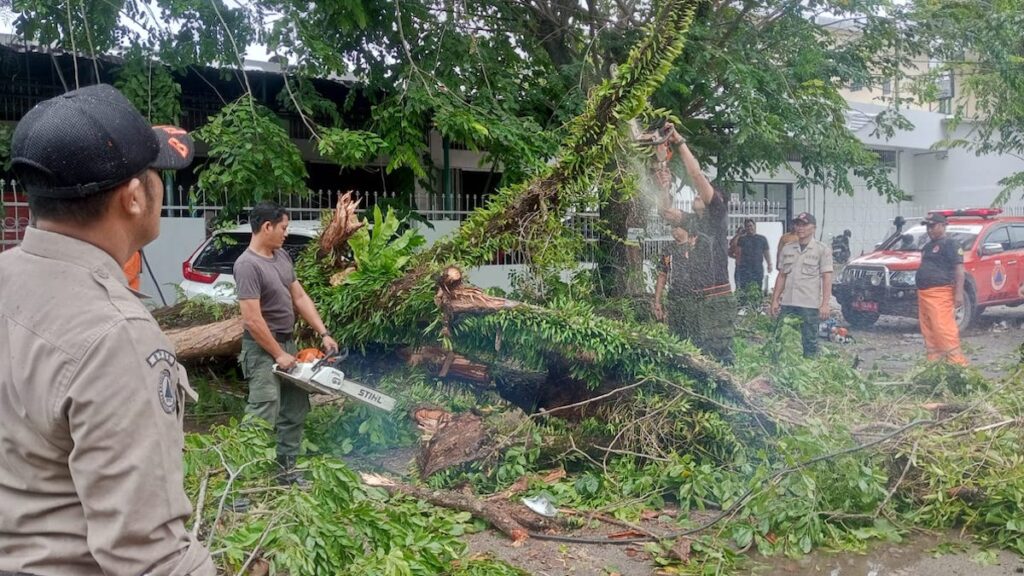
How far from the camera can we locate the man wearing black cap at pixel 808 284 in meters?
9.09

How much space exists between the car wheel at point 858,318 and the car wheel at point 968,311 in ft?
3.65

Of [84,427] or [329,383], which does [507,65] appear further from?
[84,427]

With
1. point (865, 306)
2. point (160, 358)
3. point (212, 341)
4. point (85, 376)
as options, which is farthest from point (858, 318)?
point (85, 376)

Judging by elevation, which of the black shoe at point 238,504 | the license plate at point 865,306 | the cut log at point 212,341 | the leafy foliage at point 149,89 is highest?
the leafy foliage at point 149,89

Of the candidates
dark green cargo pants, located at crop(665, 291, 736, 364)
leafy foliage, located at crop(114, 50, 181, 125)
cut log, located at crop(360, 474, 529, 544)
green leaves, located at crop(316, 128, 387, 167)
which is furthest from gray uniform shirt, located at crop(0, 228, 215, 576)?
leafy foliage, located at crop(114, 50, 181, 125)

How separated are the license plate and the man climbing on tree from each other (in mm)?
6876

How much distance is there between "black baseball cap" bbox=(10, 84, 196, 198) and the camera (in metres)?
1.52

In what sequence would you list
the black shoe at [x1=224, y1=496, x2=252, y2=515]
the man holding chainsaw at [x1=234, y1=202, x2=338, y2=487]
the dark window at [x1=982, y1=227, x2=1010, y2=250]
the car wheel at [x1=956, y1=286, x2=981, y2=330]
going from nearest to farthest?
the black shoe at [x1=224, y1=496, x2=252, y2=515], the man holding chainsaw at [x1=234, y1=202, x2=338, y2=487], the car wheel at [x1=956, y1=286, x2=981, y2=330], the dark window at [x1=982, y1=227, x2=1010, y2=250]

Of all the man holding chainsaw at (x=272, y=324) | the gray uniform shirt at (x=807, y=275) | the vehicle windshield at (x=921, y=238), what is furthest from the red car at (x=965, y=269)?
the man holding chainsaw at (x=272, y=324)

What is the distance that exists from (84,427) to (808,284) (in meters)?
8.59

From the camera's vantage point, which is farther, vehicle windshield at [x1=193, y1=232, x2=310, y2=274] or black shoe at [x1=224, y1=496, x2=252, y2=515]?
vehicle windshield at [x1=193, y1=232, x2=310, y2=274]

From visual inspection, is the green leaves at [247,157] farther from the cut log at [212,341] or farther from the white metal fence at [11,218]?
the white metal fence at [11,218]

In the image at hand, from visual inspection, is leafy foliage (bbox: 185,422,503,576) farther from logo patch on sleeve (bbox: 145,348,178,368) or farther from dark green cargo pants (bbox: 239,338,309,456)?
dark green cargo pants (bbox: 239,338,309,456)

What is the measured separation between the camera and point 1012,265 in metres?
13.3
